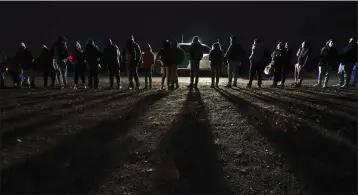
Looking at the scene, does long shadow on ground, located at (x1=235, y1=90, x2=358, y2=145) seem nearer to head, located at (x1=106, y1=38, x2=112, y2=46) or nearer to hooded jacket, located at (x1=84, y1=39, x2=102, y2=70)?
head, located at (x1=106, y1=38, x2=112, y2=46)

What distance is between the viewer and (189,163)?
13.8ft

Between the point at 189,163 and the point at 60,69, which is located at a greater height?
the point at 60,69

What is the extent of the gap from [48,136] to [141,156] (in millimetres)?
1894

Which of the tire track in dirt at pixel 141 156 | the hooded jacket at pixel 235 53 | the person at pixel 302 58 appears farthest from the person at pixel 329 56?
the tire track in dirt at pixel 141 156

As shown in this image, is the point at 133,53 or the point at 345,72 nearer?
the point at 133,53

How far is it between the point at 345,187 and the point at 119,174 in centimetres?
287

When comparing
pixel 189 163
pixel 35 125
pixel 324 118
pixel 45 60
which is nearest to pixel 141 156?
pixel 189 163

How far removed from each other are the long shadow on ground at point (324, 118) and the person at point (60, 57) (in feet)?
25.3

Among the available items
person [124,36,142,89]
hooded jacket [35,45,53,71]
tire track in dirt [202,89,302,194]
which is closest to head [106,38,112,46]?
person [124,36,142,89]

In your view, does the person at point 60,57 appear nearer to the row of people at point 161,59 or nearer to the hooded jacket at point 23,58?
the row of people at point 161,59

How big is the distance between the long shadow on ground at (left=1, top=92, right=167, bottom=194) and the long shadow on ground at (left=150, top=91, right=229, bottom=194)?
26.6 inches

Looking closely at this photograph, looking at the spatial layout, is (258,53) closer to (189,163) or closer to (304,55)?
(304,55)

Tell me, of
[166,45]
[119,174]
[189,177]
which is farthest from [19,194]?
[166,45]

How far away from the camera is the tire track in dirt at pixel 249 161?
3.72 metres
